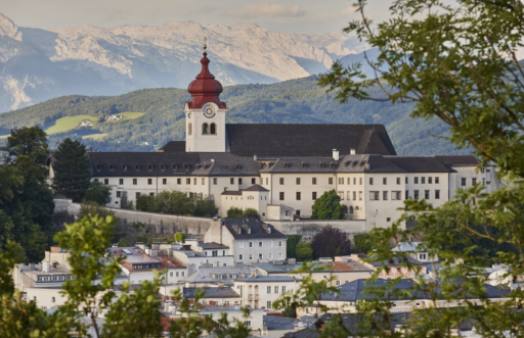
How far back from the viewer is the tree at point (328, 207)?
99688 mm

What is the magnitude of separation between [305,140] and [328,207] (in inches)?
560

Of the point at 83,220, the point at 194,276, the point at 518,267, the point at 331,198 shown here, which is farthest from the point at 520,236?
the point at 331,198

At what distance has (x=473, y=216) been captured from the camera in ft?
72.9

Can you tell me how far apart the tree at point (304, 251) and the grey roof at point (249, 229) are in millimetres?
1107

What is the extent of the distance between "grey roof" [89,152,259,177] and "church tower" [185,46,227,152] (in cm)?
371

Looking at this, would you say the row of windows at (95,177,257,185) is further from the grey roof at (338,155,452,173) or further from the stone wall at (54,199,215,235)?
the grey roof at (338,155,452,173)

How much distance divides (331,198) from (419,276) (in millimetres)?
78835

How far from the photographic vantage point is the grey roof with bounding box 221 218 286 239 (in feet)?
311

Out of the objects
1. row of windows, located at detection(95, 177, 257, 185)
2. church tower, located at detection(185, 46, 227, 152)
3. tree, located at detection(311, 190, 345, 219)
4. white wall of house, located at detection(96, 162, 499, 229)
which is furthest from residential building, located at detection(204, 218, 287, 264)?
church tower, located at detection(185, 46, 227, 152)

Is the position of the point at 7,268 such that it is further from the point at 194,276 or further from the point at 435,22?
the point at 194,276

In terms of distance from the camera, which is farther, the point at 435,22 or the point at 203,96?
the point at 203,96

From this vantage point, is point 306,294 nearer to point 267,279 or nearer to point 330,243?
point 267,279

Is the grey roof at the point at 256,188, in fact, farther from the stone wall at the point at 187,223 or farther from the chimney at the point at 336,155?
the chimney at the point at 336,155

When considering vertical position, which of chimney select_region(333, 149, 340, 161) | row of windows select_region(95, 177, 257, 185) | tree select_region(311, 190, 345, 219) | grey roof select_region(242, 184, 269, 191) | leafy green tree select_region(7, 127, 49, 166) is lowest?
tree select_region(311, 190, 345, 219)
